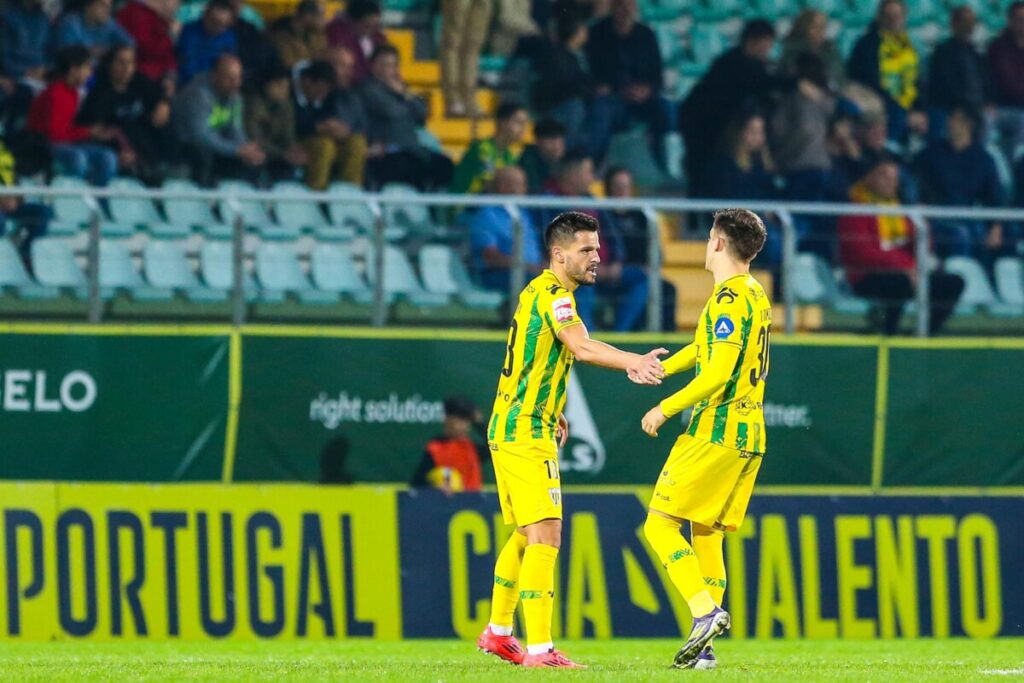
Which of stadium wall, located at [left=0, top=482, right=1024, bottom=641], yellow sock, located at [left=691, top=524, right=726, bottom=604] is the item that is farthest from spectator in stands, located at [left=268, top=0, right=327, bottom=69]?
yellow sock, located at [left=691, top=524, right=726, bottom=604]

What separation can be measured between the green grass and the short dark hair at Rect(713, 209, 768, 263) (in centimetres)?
190

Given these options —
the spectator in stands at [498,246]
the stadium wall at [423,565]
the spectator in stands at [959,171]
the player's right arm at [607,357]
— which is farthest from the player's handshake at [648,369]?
the spectator in stands at [959,171]

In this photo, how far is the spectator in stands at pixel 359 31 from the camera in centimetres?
1734

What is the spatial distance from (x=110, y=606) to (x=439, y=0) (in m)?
9.00

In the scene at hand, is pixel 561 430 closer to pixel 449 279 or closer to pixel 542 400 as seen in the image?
pixel 542 400

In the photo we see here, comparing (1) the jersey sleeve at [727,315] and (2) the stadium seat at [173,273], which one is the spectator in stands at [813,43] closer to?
(2) the stadium seat at [173,273]

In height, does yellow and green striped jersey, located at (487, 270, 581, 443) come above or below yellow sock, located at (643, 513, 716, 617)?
above

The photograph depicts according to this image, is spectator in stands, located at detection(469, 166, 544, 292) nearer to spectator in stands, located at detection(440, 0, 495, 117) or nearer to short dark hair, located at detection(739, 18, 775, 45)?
spectator in stands, located at detection(440, 0, 495, 117)

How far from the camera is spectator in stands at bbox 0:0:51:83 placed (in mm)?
16359

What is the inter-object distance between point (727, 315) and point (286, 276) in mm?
5472

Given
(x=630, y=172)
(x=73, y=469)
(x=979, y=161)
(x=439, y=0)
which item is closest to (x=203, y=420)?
(x=73, y=469)

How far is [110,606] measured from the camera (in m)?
12.1

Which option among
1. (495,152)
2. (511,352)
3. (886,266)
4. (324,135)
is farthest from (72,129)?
(511,352)

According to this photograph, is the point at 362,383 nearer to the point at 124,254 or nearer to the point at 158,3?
the point at 124,254
